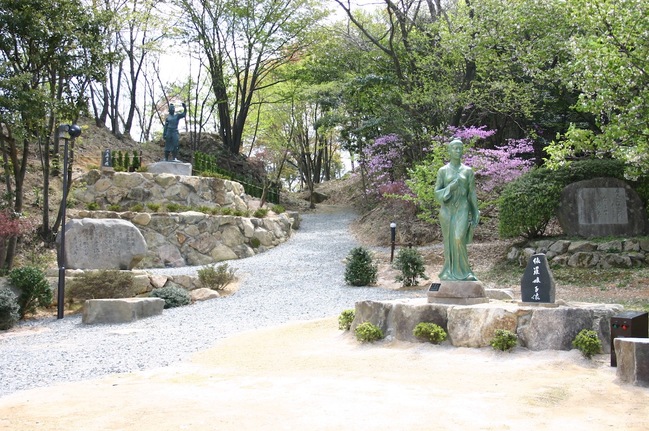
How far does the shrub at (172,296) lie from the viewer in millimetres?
12883

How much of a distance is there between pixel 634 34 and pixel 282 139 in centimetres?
2064

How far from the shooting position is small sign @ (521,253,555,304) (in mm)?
7973

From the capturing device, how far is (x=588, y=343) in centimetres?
710

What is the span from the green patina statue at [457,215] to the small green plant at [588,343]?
181cm

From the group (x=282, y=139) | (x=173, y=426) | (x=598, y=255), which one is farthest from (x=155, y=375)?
(x=282, y=139)

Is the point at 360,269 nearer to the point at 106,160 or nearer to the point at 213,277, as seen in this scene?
the point at 213,277

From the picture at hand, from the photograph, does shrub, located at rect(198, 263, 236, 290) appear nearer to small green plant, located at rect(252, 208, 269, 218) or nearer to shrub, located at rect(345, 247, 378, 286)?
shrub, located at rect(345, 247, 378, 286)

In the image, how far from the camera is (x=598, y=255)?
14406mm

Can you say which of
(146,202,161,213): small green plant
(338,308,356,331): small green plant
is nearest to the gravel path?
(338,308,356,331): small green plant

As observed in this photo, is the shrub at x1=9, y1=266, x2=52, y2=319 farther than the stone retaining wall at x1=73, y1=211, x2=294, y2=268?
No

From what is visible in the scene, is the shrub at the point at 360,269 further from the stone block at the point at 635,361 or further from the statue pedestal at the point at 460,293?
the stone block at the point at 635,361

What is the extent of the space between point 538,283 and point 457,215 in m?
1.54

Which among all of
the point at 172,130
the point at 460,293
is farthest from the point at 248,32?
the point at 460,293

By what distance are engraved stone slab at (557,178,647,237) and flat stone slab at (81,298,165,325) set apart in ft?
35.7
